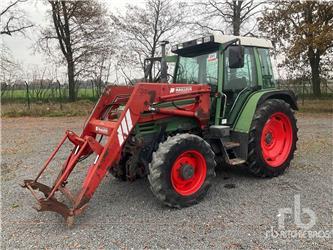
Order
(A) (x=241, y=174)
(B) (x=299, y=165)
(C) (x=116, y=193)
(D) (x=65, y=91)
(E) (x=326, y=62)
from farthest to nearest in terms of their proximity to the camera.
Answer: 1. (D) (x=65, y=91)
2. (E) (x=326, y=62)
3. (B) (x=299, y=165)
4. (A) (x=241, y=174)
5. (C) (x=116, y=193)

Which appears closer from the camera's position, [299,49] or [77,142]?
[77,142]

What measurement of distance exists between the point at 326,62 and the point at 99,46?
14.8 metres

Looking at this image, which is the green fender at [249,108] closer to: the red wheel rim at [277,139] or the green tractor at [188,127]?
the green tractor at [188,127]

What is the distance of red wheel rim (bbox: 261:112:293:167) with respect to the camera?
5348 millimetres

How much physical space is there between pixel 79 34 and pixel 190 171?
19857 mm

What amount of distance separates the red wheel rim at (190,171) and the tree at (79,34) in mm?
18899

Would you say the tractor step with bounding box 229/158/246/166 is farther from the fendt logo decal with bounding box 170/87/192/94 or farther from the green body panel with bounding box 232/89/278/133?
the fendt logo decal with bounding box 170/87/192/94

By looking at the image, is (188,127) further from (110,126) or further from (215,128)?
(110,126)

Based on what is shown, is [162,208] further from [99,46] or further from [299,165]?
[99,46]

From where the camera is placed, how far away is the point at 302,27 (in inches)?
624

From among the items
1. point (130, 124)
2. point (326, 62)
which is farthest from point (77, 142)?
point (326, 62)

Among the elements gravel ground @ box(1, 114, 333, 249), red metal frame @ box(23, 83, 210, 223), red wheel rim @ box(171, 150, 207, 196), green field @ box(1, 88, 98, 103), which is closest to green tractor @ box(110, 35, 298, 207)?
red wheel rim @ box(171, 150, 207, 196)

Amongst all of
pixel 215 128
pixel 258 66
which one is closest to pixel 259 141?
pixel 215 128

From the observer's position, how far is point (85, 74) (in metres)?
22.3
